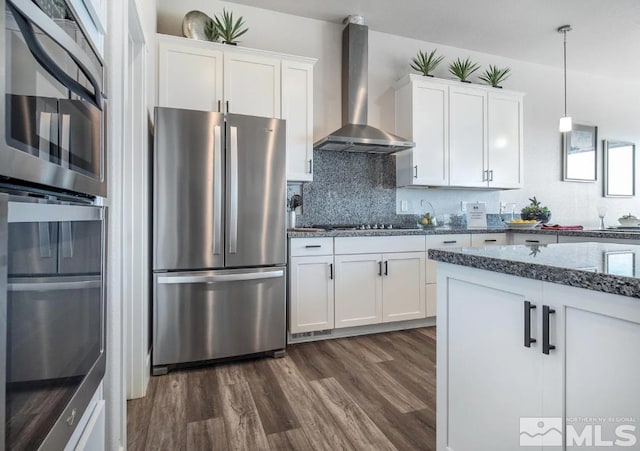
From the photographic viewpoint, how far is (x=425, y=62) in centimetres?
357

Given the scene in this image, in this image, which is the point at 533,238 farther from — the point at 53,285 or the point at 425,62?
the point at 53,285

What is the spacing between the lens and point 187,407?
1.89 m

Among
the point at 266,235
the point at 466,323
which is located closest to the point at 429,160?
the point at 266,235

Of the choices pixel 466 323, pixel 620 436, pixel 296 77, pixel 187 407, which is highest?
pixel 296 77

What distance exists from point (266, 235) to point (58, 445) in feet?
6.22

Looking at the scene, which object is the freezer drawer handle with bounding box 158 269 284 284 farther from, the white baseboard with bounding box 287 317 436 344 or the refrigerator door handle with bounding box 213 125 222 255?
the white baseboard with bounding box 287 317 436 344

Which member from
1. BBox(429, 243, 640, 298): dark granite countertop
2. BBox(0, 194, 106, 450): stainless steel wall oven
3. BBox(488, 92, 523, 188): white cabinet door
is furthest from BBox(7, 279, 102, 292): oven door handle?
BBox(488, 92, 523, 188): white cabinet door

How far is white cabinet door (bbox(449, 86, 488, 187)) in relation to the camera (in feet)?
11.8

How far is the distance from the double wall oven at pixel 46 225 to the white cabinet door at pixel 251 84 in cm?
200

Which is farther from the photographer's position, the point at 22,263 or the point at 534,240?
the point at 534,240

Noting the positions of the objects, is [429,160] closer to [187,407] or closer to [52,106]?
[187,407]

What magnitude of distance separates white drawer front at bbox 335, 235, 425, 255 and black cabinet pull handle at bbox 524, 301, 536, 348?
1989mm

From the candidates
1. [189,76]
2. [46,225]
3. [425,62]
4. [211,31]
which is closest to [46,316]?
[46,225]

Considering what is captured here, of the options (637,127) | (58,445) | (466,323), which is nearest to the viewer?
(58,445)
